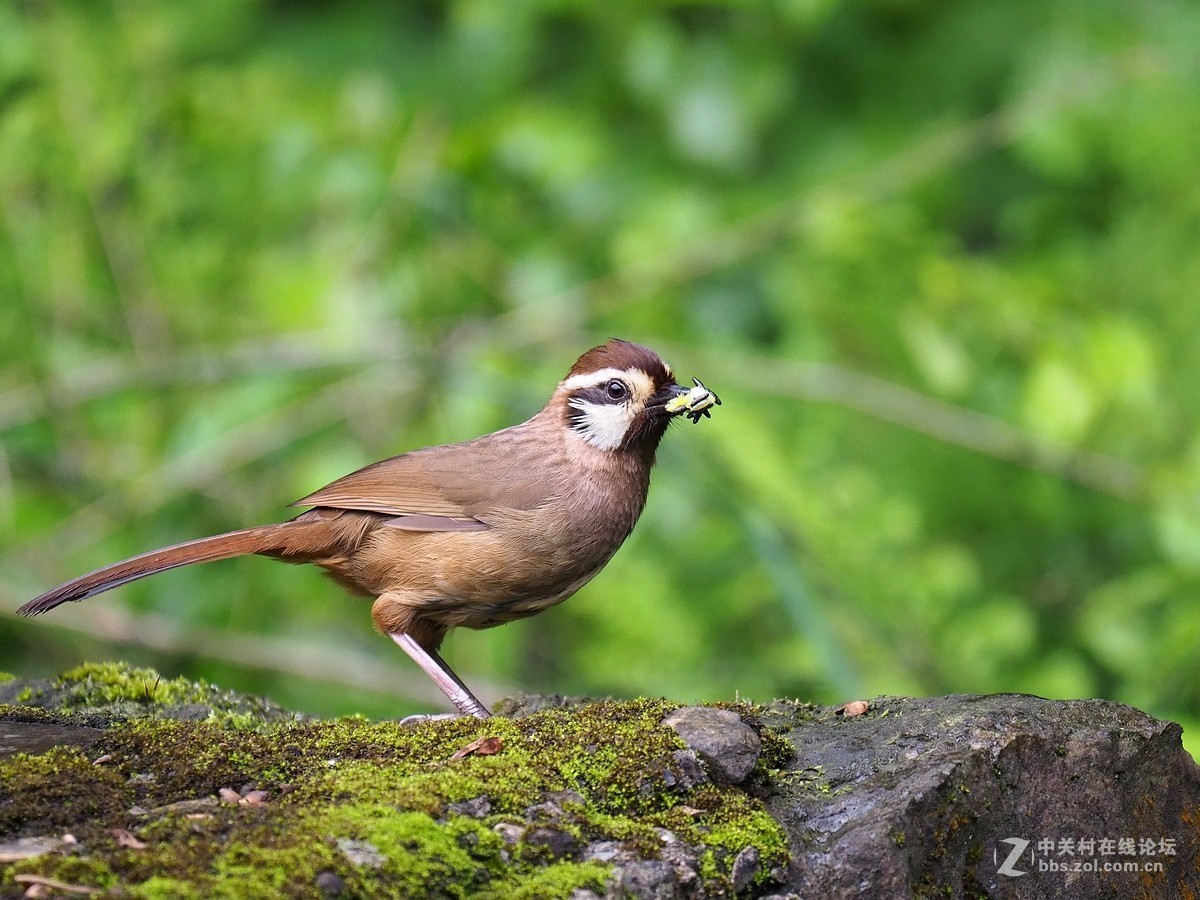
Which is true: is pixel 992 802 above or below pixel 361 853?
above

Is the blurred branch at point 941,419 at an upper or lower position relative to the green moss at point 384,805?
upper

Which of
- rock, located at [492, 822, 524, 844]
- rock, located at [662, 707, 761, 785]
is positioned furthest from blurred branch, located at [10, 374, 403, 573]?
rock, located at [492, 822, 524, 844]

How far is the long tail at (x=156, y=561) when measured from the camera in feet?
14.0

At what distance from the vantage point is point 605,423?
4.96 meters

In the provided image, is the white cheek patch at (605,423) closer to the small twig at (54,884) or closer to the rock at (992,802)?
the rock at (992,802)

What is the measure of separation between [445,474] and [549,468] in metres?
0.40

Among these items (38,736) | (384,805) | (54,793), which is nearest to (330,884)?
(384,805)

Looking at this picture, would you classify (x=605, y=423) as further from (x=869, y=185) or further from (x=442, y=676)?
(x=869, y=185)

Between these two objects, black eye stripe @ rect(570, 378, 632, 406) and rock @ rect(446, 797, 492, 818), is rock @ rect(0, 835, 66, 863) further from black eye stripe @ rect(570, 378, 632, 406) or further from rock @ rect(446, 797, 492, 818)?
black eye stripe @ rect(570, 378, 632, 406)

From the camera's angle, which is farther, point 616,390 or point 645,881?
point 616,390

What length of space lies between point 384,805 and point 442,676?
1.84 m

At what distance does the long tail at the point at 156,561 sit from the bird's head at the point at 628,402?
1.20 m

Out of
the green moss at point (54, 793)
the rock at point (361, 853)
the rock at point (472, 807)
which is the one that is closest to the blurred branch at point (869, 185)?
the rock at point (472, 807)

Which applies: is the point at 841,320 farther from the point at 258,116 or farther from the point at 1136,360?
the point at 258,116
